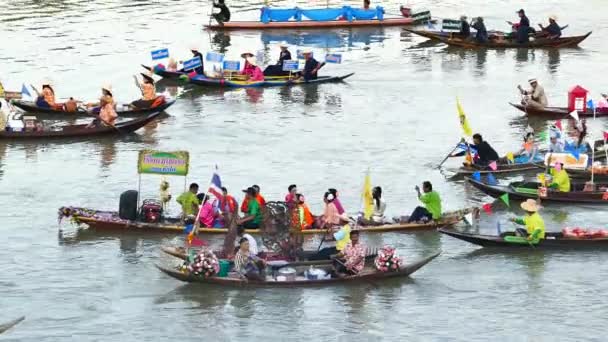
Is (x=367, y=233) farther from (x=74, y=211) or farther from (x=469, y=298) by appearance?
(x=74, y=211)

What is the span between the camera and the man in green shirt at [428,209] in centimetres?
2347

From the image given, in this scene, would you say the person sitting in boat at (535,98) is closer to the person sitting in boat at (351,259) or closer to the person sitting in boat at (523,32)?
A: the person sitting in boat at (523,32)

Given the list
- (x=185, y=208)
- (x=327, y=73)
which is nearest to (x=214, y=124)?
(x=327, y=73)

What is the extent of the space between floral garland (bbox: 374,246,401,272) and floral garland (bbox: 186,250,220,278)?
2406mm

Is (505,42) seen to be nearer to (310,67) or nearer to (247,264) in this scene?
(310,67)

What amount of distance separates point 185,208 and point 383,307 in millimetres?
4477

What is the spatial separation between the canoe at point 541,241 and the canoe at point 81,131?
1030 centimetres

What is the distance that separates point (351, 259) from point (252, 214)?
304 centimetres

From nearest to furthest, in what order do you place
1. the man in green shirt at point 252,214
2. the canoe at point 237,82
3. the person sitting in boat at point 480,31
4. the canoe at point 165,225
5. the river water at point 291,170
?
the river water at point 291,170, the man in green shirt at point 252,214, the canoe at point 165,225, the canoe at point 237,82, the person sitting in boat at point 480,31

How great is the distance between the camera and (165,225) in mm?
23438

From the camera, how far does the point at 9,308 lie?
68.2ft

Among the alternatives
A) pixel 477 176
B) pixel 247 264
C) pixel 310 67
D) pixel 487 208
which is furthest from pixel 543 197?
pixel 310 67

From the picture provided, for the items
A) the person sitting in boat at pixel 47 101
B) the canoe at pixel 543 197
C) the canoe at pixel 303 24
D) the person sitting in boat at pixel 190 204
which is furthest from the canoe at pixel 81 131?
the canoe at pixel 303 24

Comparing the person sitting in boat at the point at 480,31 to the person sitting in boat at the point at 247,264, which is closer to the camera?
the person sitting in boat at the point at 247,264
